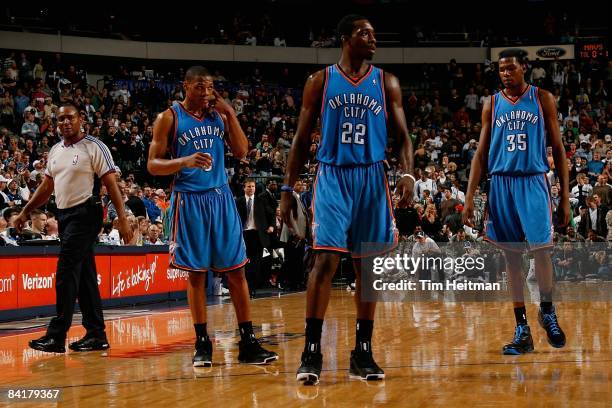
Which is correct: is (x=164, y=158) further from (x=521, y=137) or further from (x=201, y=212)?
(x=521, y=137)

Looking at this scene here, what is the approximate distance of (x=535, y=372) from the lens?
17.3 feet

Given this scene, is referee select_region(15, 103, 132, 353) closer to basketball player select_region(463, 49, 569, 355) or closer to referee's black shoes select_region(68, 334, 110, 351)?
referee's black shoes select_region(68, 334, 110, 351)

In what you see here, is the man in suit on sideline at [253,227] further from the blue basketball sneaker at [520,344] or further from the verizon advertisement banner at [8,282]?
the blue basketball sneaker at [520,344]

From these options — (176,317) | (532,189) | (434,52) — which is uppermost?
(434,52)

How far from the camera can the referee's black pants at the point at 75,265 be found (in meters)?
6.85

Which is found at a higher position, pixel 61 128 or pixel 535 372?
pixel 61 128

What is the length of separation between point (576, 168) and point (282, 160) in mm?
7011

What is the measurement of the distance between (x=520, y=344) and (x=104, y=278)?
22.0 feet

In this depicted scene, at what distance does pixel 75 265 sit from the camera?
272 inches

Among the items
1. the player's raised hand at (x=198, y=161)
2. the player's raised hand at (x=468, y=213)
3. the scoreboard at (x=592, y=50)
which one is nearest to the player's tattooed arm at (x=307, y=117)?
the player's raised hand at (x=198, y=161)

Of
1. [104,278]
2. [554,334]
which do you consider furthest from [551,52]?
[554,334]

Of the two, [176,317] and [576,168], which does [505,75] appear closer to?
[176,317]

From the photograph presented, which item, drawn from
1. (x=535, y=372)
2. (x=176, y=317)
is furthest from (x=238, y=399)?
(x=176, y=317)

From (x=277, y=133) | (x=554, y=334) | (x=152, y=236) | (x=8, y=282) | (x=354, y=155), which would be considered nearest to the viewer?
(x=354, y=155)
